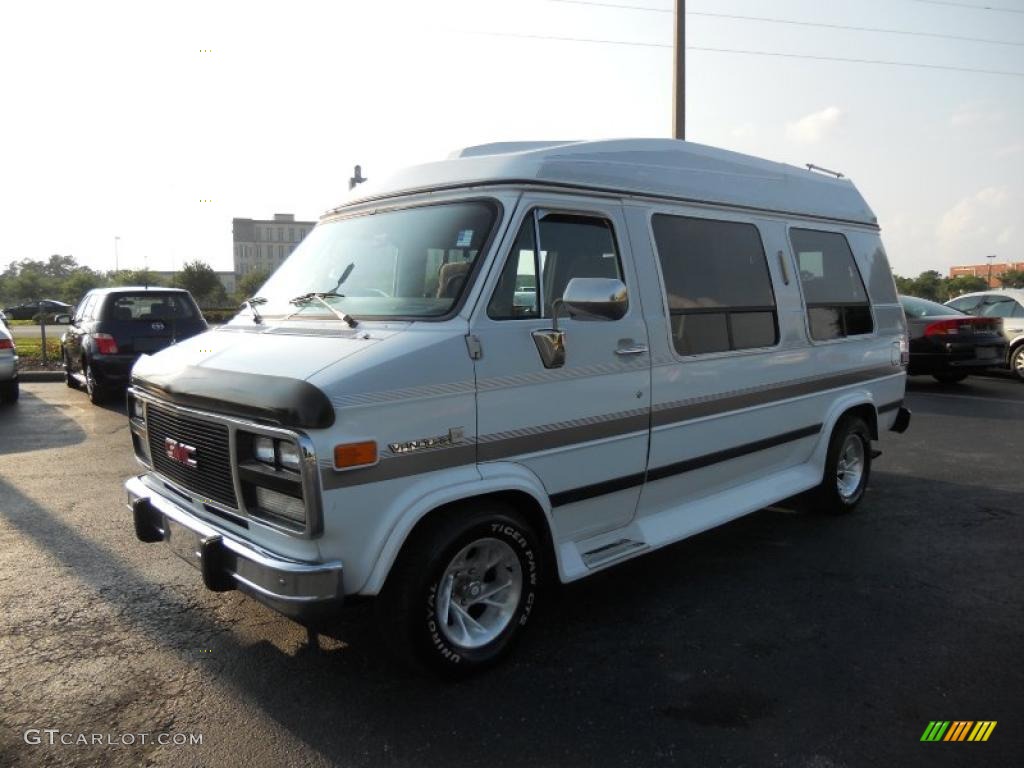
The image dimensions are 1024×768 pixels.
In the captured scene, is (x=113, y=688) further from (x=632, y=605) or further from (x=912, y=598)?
(x=912, y=598)

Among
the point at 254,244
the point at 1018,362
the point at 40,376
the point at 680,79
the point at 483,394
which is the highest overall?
the point at 254,244

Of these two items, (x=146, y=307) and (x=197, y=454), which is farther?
(x=146, y=307)

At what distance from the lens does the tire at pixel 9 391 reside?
35.7ft

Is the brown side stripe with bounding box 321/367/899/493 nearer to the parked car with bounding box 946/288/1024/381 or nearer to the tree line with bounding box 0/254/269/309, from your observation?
the parked car with bounding box 946/288/1024/381

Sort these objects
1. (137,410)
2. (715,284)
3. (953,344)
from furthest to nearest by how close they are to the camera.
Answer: (953,344)
(715,284)
(137,410)

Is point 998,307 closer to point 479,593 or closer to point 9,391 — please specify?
point 479,593

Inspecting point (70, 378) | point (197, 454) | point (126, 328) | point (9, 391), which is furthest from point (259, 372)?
point (70, 378)

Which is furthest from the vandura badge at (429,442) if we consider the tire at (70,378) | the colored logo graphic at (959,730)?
the tire at (70,378)

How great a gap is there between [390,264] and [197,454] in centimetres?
128

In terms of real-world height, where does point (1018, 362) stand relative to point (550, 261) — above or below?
below

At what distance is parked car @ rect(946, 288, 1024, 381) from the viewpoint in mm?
13398

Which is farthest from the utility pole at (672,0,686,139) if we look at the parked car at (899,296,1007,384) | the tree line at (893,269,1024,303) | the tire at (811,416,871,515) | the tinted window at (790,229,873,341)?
the tree line at (893,269,1024,303)

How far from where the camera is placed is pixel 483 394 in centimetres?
323

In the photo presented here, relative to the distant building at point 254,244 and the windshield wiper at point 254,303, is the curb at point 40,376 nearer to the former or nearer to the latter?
the windshield wiper at point 254,303
